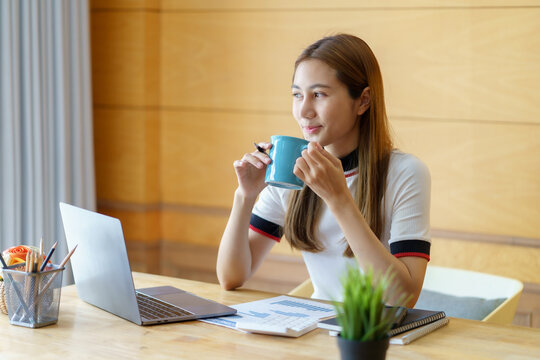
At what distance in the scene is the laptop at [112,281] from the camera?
140 cm

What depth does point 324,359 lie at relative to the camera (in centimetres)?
122

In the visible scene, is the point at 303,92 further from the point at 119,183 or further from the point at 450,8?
the point at 119,183

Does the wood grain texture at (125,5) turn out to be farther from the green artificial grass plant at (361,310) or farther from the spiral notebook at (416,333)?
the green artificial grass plant at (361,310)

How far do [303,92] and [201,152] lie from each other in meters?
1.45

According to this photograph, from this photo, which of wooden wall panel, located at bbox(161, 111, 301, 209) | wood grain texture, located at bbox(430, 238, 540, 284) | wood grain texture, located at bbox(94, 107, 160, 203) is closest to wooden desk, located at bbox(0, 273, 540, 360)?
wood grain texture, located at bbox(430, 238, 540, 284)

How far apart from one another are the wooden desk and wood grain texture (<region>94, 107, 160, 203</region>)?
184cm

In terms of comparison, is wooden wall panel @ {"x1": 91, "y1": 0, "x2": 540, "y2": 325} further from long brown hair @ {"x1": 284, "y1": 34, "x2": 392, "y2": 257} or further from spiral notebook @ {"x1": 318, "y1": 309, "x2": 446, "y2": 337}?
spiral notebook @ {"x1": 318, "y1": 309, "x2": 446, "y2": 337}

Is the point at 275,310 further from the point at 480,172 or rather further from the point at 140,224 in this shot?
the point at 140,224

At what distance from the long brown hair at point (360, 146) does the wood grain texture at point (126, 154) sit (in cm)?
148

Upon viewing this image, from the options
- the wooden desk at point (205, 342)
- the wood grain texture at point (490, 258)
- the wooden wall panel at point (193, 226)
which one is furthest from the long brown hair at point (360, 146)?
the wooden wall panel at point (193, 226)

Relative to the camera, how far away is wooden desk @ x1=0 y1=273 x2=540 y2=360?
1.25 metres

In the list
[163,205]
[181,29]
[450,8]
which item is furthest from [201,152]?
[450,8]

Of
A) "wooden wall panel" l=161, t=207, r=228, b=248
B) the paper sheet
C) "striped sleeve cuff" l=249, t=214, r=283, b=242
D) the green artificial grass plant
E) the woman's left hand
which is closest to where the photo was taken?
the green artificial grass plant

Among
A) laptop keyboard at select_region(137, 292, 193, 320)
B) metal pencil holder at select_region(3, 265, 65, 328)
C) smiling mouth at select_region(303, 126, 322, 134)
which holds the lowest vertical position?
laptop keyboard at select_region(137, 292, 193, 320)
